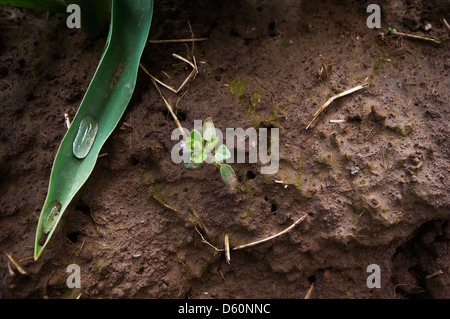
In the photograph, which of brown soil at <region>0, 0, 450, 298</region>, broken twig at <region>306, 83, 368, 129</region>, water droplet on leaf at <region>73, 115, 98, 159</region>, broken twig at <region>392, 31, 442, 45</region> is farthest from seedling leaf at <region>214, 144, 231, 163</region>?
broken twig at <region>392, 31, 442, 45</region>

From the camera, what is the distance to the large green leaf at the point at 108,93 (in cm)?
138

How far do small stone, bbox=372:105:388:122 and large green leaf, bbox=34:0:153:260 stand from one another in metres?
0.93

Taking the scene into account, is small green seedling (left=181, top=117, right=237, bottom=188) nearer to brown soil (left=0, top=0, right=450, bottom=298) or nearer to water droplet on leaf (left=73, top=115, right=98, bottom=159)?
brown soil (left=0, top=0, right=450, bottom=298)

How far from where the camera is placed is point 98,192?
152 cm

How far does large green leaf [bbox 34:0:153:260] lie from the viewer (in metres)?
1.38

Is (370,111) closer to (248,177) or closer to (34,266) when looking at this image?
(248,177)

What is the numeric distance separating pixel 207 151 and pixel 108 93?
0.45 meters

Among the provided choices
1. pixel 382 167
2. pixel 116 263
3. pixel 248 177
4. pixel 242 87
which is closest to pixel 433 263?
pixel 382 167

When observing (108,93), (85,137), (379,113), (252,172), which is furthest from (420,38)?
(85,137)

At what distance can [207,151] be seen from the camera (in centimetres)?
142

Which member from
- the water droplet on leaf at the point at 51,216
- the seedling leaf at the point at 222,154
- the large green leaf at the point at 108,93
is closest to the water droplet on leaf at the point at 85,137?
the large green leaf at the point at 108,93

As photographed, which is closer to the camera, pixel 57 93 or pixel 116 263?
pixel 116 263

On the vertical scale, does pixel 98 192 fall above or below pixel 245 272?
above
